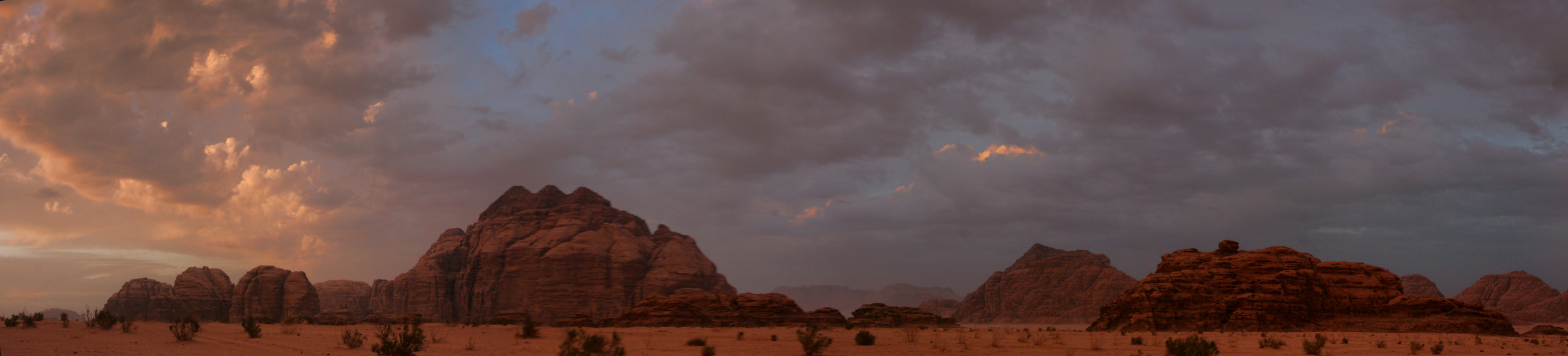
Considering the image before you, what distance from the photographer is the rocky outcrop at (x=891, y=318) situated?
6825 cm

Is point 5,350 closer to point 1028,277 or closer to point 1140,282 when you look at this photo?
point 1140,282

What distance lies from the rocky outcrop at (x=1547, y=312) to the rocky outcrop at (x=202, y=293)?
16808cm

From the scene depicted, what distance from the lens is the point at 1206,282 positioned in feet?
191

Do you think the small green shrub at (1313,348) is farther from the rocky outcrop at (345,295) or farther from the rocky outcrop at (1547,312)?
the rocky outcrop at (345,295)

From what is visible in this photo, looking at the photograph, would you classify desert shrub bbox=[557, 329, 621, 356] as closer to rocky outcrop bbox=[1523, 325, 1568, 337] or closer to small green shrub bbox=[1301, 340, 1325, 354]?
small green shrub bbox=[1301, 340, 1325, 354]

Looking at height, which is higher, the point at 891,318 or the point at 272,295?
the point at 272,295

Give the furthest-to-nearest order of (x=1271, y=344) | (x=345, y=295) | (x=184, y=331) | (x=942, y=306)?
(x=942, y=306) → (x=345, y=295) → (x=1271, y=344) → (x=184, y=331)

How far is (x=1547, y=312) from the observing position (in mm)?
104688

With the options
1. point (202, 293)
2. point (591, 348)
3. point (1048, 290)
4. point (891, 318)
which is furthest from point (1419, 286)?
point (202, 293)

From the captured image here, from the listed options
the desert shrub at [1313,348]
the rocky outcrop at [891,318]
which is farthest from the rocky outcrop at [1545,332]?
the rocky outcrop at [891,318]

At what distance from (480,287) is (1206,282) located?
90557 mm

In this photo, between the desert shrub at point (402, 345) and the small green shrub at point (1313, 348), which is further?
the small green shrub at point (1313, 348)

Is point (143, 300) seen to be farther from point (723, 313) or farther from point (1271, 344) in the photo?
point (1271, 344)

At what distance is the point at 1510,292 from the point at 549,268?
14637cm
